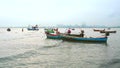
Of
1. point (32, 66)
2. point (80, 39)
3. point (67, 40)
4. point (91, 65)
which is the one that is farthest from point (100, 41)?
point (32, 66)

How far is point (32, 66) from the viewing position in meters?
15.2

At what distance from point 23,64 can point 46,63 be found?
6.53 feet

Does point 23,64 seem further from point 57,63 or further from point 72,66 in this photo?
point 72,66

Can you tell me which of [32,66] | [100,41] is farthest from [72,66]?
[100,41]

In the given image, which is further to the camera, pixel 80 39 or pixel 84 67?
pixel 80 39

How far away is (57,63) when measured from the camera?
16594 mm

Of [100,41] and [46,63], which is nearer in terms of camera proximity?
[46,63]

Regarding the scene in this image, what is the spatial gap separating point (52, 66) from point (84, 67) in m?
2.61

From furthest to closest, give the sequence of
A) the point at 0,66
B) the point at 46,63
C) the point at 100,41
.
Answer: the point at 100,41 → the point at 46,63 → the point at 0,66

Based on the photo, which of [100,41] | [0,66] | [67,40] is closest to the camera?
[0,66]

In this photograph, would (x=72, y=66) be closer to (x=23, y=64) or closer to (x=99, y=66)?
(x=99, y=66)

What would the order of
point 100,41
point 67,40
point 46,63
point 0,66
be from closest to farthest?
1. point 0,66
2. point 46,63
3. point 100,41
4. point 67,40

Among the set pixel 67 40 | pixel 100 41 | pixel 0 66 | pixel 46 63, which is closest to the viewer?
pixel 0 66

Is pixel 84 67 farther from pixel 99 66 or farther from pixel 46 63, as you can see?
pixel 46 63
